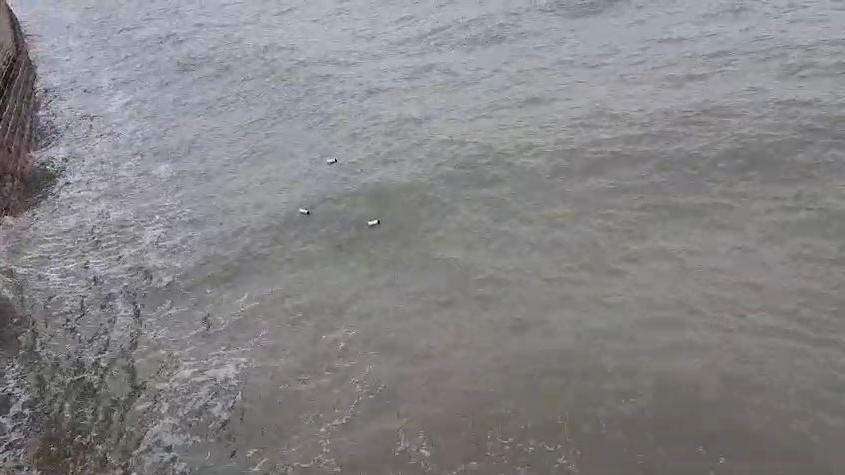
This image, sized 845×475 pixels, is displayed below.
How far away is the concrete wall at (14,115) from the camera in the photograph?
20.2 meters

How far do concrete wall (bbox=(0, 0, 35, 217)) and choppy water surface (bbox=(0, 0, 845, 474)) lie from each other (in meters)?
1.09

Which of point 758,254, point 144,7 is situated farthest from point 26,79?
point 758,254

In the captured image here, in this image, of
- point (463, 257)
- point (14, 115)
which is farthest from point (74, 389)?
point (14, 115)

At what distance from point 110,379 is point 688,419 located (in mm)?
10583

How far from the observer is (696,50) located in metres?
23.7

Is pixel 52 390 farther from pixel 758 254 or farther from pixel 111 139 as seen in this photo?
pixel 758 254

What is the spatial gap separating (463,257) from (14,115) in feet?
57.2

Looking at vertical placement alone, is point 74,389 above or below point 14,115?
below

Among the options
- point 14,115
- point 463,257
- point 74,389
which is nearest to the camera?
point 74,389

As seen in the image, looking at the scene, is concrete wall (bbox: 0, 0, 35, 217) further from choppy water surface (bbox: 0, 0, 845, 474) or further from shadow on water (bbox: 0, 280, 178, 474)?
shadow on water (bbox: 0, 280, 178, 474)

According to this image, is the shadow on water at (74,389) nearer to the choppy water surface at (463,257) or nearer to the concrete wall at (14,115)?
the choppy water surface at (463,257)

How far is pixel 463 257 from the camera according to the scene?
16.2 m

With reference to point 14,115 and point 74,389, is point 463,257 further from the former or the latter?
point 14,115

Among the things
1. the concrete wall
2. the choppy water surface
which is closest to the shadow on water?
the choppy water surface
